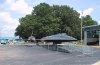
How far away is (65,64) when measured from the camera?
17359 millimetres

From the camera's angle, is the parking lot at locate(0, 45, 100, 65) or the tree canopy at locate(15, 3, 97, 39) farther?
the tree canopy at locate(15, 3, 97, 39)

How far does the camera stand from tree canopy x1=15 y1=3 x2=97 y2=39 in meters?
84.1

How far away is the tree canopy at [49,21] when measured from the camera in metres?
84.1

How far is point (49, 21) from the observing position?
278 feet

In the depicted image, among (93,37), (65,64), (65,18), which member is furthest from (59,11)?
(65,64)

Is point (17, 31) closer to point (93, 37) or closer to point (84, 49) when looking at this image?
point (93, 37)

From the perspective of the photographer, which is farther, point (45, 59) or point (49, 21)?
point (49, 21)

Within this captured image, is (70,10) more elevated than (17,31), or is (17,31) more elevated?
(70,10)

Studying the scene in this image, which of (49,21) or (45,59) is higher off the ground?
(49,21)

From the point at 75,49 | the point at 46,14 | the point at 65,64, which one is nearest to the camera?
the point at 65,64

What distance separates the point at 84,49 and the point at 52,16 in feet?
194

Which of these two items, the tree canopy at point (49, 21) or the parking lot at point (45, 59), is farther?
the tree canopy at point (49, 21)

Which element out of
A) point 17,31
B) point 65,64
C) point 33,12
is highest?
point 33,12

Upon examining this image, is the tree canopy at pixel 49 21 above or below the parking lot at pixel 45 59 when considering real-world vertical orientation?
above
